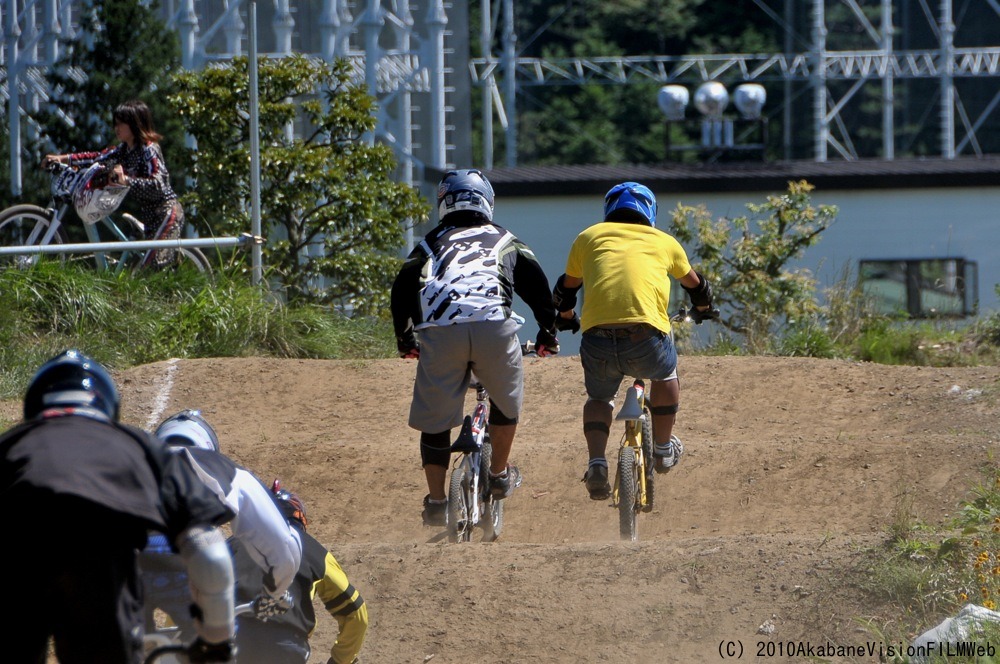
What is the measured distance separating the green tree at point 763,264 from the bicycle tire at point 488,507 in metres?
6.40

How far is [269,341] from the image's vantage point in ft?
37.9

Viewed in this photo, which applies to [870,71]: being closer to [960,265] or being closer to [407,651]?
[960,265]

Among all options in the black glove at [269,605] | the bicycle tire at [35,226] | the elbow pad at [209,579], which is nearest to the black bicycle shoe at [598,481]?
the black glove at [269,605]

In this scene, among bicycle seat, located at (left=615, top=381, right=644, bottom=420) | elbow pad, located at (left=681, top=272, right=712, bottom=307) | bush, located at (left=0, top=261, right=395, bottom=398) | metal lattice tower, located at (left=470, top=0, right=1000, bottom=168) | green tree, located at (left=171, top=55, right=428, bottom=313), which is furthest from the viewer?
metal lattice tower, located at (left=470, top=0, right=1000, bottom=168)

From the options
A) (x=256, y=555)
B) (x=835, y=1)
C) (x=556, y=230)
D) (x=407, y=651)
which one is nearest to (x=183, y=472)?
(x=256, y=555)

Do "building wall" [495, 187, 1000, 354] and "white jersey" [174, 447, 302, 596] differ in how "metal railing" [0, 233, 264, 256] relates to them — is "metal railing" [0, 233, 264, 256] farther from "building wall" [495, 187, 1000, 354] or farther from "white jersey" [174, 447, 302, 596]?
"building wall" [495, 187, 1000, 354]

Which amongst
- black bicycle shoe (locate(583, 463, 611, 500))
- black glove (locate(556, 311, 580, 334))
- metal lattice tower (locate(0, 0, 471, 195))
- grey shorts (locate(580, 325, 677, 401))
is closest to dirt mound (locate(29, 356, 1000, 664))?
black bicycle shoe (locate(583, 463, 611, 500))

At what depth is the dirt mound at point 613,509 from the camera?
5.61 m

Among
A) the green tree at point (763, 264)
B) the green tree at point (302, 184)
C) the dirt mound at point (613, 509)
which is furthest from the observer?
the green tree at point (763, 264)

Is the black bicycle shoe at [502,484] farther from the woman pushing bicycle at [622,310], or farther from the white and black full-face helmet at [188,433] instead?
the white and black full-face helmet at [188,433]

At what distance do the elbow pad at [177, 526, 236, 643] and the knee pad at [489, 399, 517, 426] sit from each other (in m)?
3.40

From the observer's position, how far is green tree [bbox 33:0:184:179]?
17.4 meters

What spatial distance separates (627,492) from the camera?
7078mm

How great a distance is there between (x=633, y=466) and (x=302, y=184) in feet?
22.5
